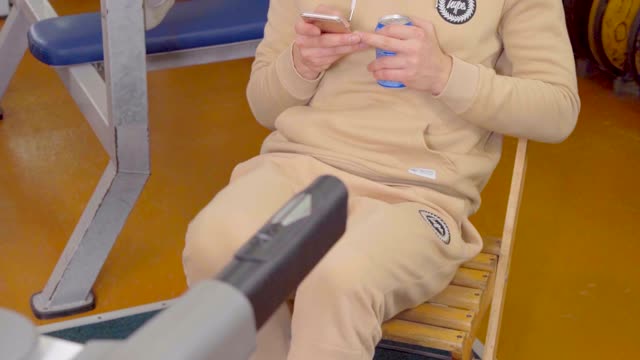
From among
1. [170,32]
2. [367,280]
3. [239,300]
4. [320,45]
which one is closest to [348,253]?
[367,280]

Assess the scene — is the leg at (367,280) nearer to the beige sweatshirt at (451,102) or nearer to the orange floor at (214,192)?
the beige sweatshirt at (451,102)

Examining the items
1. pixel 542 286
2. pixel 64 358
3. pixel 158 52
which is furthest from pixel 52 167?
pixel 64 358

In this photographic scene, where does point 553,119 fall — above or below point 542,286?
above

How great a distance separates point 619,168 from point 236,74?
5.32ft

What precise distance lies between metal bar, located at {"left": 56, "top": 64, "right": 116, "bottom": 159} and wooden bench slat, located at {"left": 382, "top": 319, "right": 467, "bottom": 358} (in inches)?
36.7

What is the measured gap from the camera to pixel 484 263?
187 cm

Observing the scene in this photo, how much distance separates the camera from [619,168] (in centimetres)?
329

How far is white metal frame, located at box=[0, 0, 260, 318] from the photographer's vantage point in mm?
2141

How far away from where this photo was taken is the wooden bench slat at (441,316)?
1.66 meters

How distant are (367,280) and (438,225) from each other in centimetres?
24

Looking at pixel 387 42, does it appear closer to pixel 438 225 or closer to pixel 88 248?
pixel 438 225

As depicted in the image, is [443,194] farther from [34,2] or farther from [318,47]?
[34,2]

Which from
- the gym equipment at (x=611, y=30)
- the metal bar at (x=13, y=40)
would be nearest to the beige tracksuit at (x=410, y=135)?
the metal bar at (x=13, y=40)

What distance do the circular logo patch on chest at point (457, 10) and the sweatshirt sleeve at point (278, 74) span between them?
27 cm
